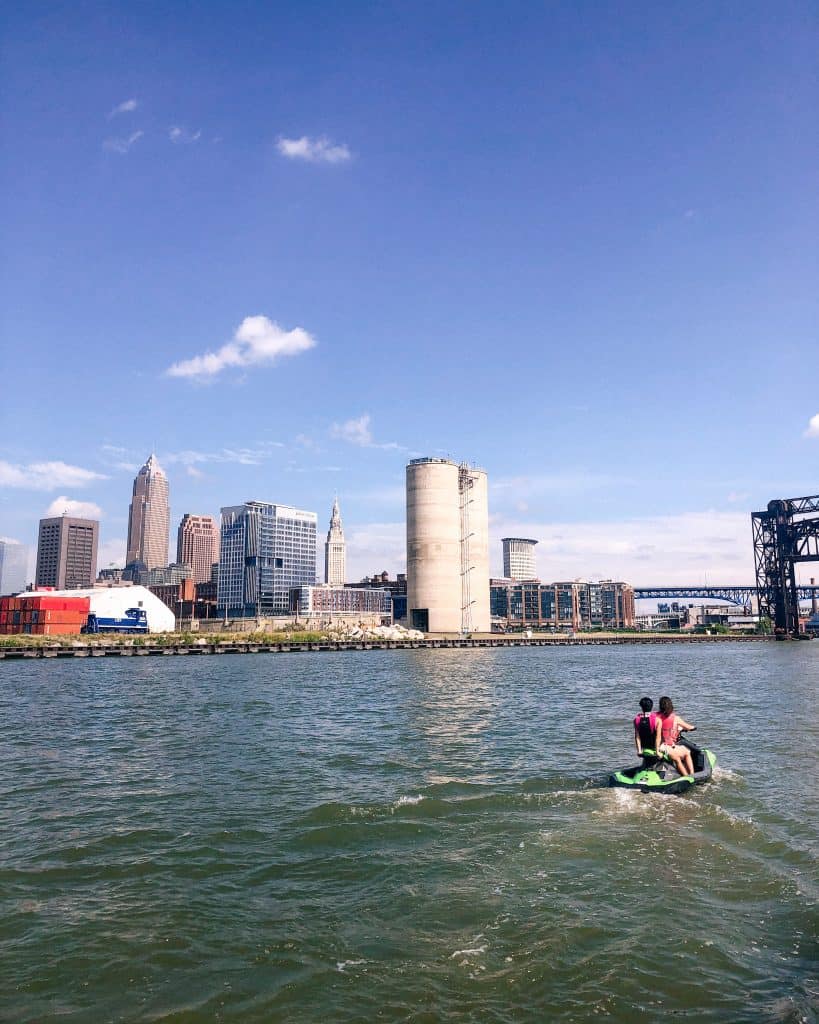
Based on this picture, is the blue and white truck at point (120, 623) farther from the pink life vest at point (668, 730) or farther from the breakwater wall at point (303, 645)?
the pink life vest at point (668, 730)

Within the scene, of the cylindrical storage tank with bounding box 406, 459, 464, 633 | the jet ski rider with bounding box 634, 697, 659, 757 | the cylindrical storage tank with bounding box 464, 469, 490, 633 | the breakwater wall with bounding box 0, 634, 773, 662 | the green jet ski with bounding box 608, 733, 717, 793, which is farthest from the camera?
the cylindrical storage tank with bounding box 464, 469, 490, 633

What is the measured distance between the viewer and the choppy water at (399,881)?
8336 millimetres

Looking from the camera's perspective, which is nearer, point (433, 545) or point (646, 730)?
point (646, 730)

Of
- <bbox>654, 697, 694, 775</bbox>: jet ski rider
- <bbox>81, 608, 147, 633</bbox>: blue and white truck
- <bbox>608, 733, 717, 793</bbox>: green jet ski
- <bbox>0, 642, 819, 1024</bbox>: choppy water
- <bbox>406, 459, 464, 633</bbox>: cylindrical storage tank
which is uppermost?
<bbox>406, 459, 464, 633</bbox>: cylindrical storage tank

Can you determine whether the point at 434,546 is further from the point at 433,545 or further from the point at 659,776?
the point at 659,776

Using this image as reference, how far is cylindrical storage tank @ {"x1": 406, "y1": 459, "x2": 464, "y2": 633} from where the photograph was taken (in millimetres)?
140500

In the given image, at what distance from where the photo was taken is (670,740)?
707 inches

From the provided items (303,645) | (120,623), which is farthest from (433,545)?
(120,623)

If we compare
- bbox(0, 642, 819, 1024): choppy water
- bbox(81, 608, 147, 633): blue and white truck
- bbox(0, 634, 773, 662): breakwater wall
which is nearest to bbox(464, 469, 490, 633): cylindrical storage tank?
bbox(0, 634, 773, 662): breakwater wall

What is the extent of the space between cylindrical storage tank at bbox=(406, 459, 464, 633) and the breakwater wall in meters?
7.77

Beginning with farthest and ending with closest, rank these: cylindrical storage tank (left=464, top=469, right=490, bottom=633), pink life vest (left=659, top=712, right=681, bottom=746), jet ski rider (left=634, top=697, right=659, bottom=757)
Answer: cylindrical storage tank (left=464, top=469, right=490, bottom=633), pink life vest (left=659, top=712, right=681, bottom=746), jet ski rider (left=634, top=697, right=659, bottom=757)

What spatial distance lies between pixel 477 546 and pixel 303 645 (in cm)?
5159

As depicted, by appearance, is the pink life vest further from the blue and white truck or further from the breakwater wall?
the blue and white truck

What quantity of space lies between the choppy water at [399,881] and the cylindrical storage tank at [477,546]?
422ft
